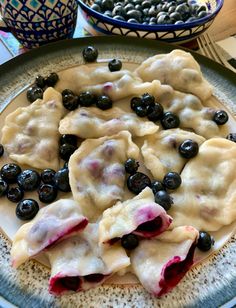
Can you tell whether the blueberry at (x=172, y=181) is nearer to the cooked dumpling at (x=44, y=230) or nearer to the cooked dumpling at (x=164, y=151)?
the cooked dumpling at (x=164, y=151)

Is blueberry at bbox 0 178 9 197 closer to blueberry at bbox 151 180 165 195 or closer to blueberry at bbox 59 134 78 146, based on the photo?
blueberry at bbox 59 134 78 146

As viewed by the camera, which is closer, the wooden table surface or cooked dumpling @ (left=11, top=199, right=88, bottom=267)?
cooked dumpling @ (left=11, top=199, right=88, bottom=267)

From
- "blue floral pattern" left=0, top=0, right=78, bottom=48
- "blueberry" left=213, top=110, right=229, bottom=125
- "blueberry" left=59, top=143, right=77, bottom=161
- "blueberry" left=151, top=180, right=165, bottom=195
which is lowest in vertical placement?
"blueberry" left=213, top=110, right=229, bottom=125

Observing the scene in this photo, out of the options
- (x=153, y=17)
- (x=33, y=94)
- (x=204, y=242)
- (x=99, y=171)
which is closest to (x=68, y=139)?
(x=99, y=171)

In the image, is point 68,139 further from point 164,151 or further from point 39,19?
point 39,19

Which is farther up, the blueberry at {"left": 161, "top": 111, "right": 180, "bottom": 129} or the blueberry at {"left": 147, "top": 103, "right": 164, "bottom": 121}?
the blueberry at {"left": 147, "top": 103, "right": 164, "bottom": 121}

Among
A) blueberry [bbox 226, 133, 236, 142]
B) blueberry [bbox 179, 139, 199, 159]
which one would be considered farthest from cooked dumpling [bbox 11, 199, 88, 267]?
blueberry [bbox 226, 133, 236, 142]
